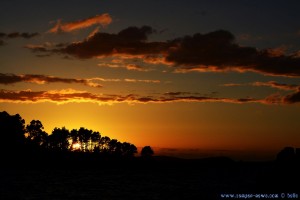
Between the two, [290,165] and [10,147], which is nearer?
[290,165]

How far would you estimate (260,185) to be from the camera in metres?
62.2

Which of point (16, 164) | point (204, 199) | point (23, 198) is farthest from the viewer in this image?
point (16, 164)

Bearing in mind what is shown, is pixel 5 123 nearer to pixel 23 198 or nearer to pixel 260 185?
pixel 23 198

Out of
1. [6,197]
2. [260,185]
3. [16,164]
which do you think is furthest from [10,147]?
[260,185]

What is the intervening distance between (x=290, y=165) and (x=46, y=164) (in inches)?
6046

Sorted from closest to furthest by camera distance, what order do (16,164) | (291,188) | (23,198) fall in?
(291,188) < (23,198) < (16,164)

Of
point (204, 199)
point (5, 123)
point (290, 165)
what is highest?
point (5, 123)

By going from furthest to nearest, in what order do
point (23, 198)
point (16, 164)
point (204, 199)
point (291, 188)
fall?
point (16, 164)
point (204, 199)
point (23, 198)
point (291, 188)

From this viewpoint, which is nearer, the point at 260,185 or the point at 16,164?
the point at 260,185

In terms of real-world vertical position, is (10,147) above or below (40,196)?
above

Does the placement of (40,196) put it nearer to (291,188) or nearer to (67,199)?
(67,199)

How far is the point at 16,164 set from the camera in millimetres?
181125

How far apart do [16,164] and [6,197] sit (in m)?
129

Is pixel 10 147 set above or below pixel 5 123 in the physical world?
below
